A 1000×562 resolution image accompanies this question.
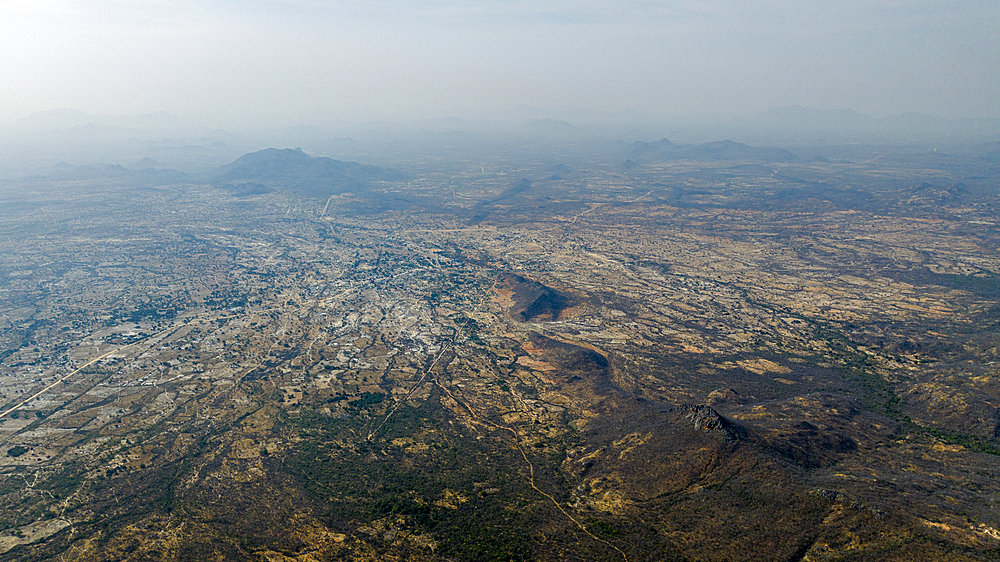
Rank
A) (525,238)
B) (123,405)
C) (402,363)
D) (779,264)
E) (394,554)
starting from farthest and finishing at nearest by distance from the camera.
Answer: (525,238) → (779,264) → (402,363) → (123,405) → (394,554)

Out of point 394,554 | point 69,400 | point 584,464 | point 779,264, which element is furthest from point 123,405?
point 779,264

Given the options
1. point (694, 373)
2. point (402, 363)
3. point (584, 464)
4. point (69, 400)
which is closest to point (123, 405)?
point (69, 400)

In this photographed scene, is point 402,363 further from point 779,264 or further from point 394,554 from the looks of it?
point 779,264

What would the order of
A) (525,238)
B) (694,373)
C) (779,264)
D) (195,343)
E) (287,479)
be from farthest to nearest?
(525,238) < (779,264) < (195,343) < (694,373) < (287,479)

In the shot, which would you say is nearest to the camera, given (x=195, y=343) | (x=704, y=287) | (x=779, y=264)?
(x=195, y=343)

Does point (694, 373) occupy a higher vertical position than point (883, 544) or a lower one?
lower

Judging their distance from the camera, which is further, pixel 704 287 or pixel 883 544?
pixel 704 287

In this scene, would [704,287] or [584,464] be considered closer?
[584,464]

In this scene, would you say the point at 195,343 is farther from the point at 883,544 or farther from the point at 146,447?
the point at 883,544

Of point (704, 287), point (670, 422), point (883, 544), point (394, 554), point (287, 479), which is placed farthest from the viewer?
point (704, 287)
